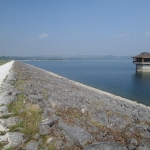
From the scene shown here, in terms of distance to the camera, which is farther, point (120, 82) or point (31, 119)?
point (120, 82)

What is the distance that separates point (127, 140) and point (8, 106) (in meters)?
7.04

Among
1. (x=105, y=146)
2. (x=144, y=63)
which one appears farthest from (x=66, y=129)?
(x=144, y=63)

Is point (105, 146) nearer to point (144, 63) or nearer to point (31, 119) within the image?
point (31, 119)

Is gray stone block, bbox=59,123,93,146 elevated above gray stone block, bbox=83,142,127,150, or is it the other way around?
gray stone block, bbox=59,123,93,146

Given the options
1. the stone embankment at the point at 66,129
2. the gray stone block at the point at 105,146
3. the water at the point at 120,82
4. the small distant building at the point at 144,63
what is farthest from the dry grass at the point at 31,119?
the small distant building at the point at 144,63

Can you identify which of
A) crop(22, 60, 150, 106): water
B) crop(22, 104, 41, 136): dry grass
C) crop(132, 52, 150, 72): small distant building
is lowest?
crop(22, 60, 150, 106): water

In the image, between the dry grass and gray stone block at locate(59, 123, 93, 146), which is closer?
gray stone block at locate(59, 123, 93, 146)

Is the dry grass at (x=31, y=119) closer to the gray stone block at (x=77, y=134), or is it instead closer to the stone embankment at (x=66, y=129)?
the stone embankment at (x=66, y=129)

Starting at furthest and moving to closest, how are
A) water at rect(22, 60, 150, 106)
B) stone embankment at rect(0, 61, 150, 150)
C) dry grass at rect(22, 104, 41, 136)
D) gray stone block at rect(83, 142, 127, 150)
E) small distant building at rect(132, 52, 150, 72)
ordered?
small distant building at rect(132, 52, 150, 72), water at rect(22, 60, 150, 106), dry grass at rect(22, 104, 41, 136), stone embankment at rect(0, 61, 150, 150), gray stone block at rect(83, 142, 127, 150)

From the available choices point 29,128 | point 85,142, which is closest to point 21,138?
point 29,128

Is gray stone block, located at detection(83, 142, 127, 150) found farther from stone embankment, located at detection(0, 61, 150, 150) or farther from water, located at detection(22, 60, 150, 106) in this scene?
water, located at detection(22, 60, 150, 106)

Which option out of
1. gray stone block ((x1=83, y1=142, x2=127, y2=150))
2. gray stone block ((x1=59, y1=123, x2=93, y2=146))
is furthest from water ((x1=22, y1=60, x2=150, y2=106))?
gray stone block ((x1=83, y1=142, x2=127, y2=150))

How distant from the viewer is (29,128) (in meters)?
8.67

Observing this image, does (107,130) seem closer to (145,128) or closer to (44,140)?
(145,128)
